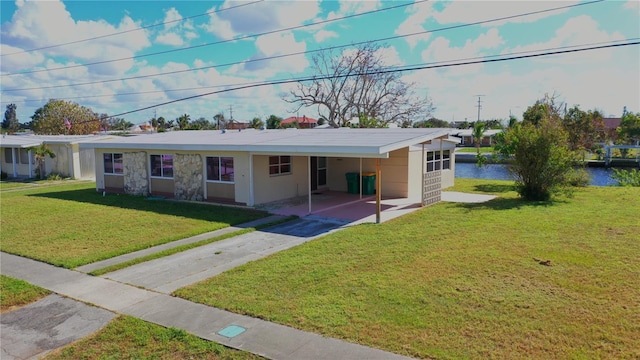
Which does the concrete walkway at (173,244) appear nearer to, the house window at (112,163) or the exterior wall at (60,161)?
the house window at (112,163)

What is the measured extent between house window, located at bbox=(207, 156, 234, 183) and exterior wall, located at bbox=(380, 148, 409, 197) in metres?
6.05

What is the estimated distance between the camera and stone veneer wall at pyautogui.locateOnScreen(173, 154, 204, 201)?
16.9 meters

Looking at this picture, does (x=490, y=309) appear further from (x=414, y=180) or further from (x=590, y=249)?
(x=414, y=180)

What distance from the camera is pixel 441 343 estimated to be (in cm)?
548

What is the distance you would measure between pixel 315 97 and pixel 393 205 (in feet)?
96.9

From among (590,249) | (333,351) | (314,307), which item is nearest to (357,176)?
(590,249)

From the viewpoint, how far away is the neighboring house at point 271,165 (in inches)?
574

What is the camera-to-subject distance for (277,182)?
54.5ft

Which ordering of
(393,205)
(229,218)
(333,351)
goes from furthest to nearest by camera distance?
(393,205), (229,218), (333,351)

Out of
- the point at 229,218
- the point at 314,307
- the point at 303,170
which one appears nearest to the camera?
the point at 314,307

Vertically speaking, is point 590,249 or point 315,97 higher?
point 315,97

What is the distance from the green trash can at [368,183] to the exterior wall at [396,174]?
0.46 m

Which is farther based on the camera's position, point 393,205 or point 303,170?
point 303,170

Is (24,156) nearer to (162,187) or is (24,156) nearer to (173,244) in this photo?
(162,187)
